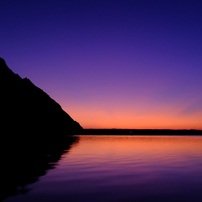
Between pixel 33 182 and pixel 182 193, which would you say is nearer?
pixel 182 193

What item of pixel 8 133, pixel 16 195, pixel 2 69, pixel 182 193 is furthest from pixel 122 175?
pixel 2 69

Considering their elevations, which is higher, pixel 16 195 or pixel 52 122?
pixel 52 122

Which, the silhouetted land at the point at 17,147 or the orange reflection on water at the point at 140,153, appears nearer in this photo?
the silhouetted land at the point at 17,147

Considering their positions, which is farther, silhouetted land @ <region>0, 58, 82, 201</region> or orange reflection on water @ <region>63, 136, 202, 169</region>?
orange reflection on water @ <region>63, 136, 202, 169</region>

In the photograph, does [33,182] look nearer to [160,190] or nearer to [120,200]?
[120,200]

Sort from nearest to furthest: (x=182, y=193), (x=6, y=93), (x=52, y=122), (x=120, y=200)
→ (x=120, y=200) < (x=182, y=193) < (x=6, y=93) < (x=52, y=122)

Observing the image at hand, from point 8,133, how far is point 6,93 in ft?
51.5

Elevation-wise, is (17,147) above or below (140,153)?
above

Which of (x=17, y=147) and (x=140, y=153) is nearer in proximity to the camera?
(x=140, y=153)

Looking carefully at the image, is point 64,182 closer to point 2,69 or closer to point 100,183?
point 100,183

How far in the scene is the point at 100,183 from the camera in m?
9.64

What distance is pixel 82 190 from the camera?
8406 millimetres

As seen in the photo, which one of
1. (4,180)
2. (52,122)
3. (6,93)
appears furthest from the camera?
(52,122)

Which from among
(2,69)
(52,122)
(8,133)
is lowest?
(8,133)
